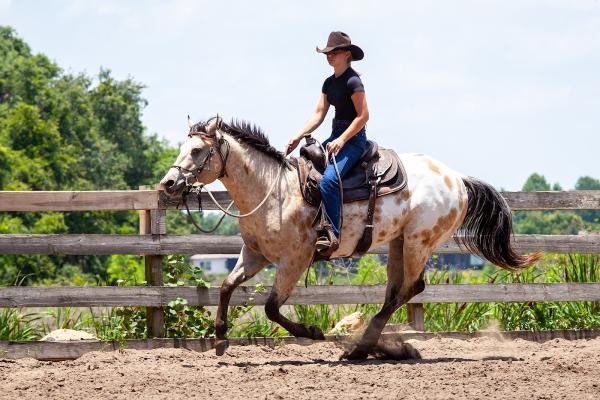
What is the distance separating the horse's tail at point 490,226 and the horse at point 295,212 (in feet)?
0.04

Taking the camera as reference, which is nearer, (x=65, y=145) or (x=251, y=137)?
(x=251, y=137)

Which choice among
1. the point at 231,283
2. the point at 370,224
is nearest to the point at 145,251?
the point at 231,283

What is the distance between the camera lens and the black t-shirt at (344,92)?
845cm

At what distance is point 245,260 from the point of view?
8.46 meters

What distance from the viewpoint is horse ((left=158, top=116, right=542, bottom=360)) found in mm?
8258

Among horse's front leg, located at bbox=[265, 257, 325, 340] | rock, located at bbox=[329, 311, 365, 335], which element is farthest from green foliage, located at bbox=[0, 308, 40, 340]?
rock, located at bbox=[329, 311, 365, 335]

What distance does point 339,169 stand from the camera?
27.6ft

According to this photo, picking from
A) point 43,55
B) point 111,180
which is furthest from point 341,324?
point 43,55

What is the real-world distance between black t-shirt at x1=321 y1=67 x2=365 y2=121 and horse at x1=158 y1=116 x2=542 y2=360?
627mm

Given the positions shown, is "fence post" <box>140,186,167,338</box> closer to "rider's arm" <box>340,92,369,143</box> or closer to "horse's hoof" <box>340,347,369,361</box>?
"horse's hoof" <box>340,347,369,361</box>

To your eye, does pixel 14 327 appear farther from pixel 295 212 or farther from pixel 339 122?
pixel 339 122

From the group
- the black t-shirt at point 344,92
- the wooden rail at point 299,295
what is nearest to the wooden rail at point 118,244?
the wooden rail at point 299,295

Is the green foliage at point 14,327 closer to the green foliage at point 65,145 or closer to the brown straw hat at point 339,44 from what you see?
the brown straw hat at point 339,44

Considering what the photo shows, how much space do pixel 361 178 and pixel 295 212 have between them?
652 mm
